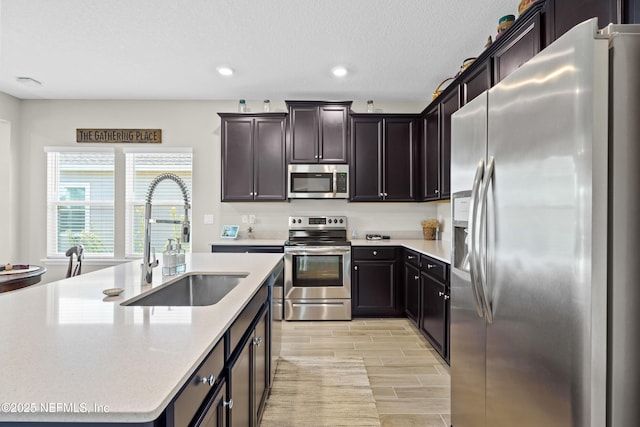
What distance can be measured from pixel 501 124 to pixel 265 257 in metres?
1.73

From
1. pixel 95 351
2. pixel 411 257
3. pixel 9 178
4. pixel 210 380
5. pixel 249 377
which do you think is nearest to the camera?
pixel 95 351

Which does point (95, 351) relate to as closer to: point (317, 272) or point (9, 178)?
point (317, 272)

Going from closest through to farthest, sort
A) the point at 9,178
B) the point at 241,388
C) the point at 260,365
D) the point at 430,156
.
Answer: the point at 241,388
the point at 260,365
the point at 430,156
the point at 9,178

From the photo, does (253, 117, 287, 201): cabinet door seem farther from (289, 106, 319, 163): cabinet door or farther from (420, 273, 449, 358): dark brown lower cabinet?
(420, 273, 449, 358): dark brown lower cabinet

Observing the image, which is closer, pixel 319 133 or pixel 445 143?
pixel 445 143

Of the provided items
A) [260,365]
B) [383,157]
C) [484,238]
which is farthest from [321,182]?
[484,238]

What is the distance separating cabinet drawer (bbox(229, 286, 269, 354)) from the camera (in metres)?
1.19

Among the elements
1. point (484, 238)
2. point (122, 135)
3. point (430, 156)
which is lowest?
point (484, 238)

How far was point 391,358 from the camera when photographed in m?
2.80

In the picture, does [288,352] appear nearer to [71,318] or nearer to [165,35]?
[71,318]

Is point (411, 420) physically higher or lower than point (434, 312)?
lower

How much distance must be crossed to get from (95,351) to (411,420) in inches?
73.1

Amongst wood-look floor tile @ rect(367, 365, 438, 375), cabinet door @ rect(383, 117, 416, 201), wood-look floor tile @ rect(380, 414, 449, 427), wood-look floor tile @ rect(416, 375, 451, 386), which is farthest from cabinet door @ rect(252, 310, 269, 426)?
cabinet door @ rect(383, 117, 416, 201)

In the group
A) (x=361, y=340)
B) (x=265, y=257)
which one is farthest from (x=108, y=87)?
(x=361, y=340)
